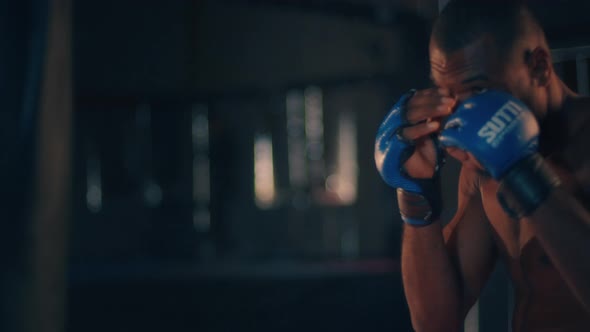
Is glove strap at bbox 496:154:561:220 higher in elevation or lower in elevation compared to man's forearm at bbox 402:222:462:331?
higher

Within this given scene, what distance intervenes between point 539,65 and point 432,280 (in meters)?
Result: 0.48

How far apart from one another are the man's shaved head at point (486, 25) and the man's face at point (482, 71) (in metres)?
0.02

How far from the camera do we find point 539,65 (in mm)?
1287

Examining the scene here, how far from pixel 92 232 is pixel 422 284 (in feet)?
27.0

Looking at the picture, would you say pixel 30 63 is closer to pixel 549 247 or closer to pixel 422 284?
pixel 422 284

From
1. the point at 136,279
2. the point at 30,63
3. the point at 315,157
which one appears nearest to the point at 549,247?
the point at 30,63

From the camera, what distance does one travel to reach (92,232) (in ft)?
30.1

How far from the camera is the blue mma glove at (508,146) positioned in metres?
1.18

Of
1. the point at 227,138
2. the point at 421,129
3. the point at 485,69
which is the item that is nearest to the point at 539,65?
the point at 485,69

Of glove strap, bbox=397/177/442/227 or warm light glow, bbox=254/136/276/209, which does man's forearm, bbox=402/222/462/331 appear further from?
warm light glow, bbox=254/136/276/209

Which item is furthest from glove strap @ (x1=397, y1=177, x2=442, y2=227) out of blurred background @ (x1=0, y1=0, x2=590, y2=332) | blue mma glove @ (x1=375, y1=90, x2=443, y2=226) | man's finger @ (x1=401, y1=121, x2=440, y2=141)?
blurred background @ (x1=0, y1=0, x2=590, y2=332)

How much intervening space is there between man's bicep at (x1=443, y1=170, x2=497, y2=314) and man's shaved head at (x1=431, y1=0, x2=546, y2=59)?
15.3 inches

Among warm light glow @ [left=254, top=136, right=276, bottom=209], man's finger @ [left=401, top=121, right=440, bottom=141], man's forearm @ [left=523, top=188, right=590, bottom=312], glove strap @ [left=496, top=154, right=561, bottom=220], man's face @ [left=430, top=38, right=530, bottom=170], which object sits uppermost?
man's face @ [left=430, top=38, right=530, bottom=170]

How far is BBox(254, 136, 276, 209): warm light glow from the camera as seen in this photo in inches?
372
